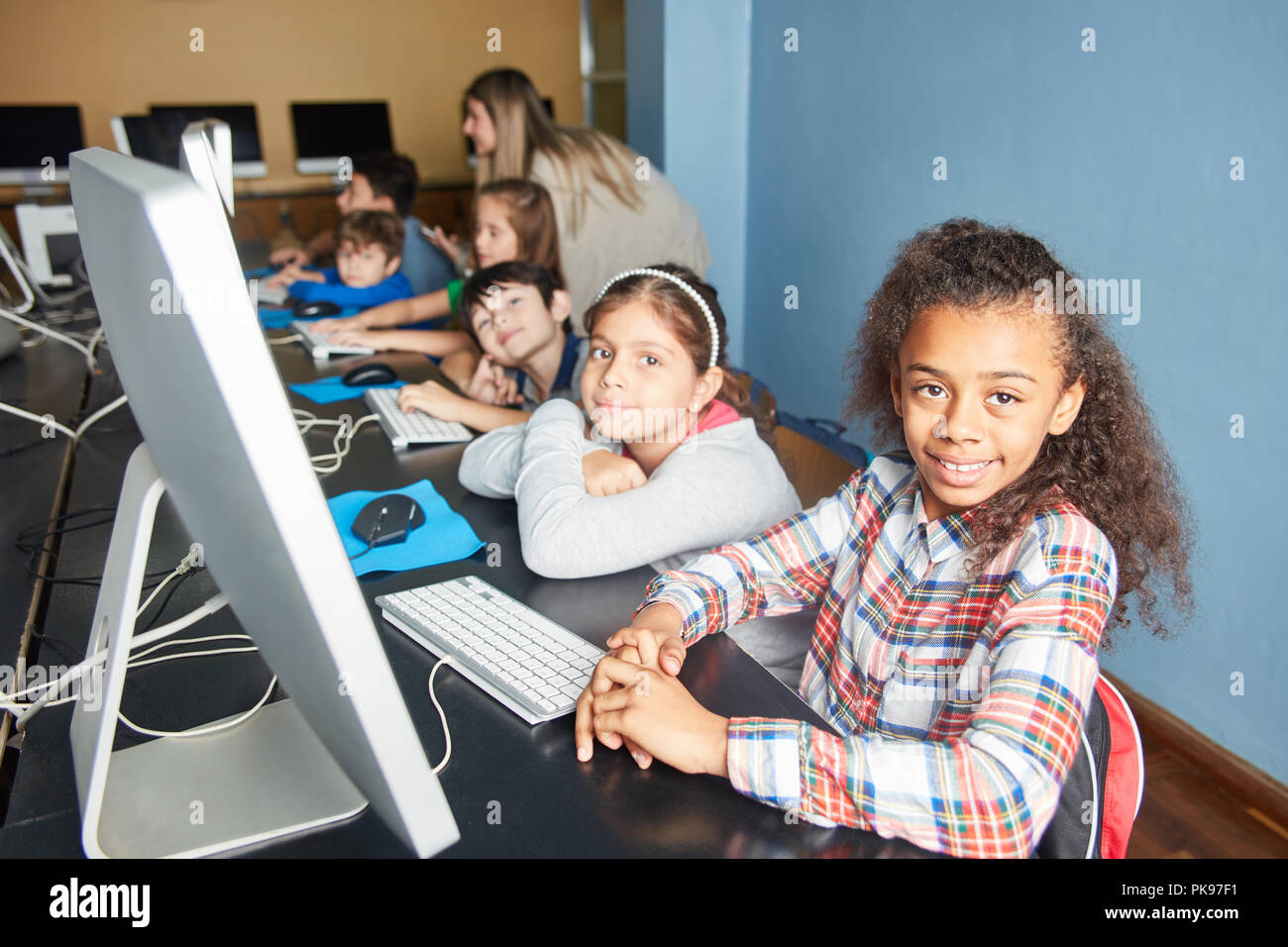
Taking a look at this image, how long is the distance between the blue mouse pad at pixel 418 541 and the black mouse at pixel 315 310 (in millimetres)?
1513

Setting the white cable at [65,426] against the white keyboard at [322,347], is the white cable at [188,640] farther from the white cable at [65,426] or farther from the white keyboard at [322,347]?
the white keyboard at [322,347]

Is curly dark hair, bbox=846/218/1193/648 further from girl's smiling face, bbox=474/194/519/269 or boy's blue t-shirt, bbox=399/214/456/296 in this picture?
boy's blue t-shirt, bbox=399/214/456/296

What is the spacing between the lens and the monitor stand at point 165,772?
0.63 meters

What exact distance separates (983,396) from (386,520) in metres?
0.71

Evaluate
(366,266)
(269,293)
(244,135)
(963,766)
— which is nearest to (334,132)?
(244,135)

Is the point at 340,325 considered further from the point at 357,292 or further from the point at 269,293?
the point at 269,293

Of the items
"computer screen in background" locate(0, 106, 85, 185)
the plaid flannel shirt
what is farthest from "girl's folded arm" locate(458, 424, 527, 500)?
"computer screen in background" locate(0, 106, 85, 185)

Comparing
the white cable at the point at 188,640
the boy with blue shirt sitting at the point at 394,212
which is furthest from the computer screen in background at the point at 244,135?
the white cable at the point at 188,640

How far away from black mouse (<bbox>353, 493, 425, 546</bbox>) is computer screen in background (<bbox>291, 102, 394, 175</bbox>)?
5.49 metres

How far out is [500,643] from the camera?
91cm

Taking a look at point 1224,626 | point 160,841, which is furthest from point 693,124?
point 160,841

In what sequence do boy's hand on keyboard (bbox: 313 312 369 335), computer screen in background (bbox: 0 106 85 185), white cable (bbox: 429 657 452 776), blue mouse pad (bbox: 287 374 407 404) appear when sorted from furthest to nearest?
computer screen in background (bbox: 0 106 85 185), boy's hand on keyboard (bbox: 313 312 369 335), blue mouse pad (bbox: 287 374 407 404), white cable (bbox: 429 657 452 776)

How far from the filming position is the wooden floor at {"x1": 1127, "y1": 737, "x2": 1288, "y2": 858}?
5.24 ft
